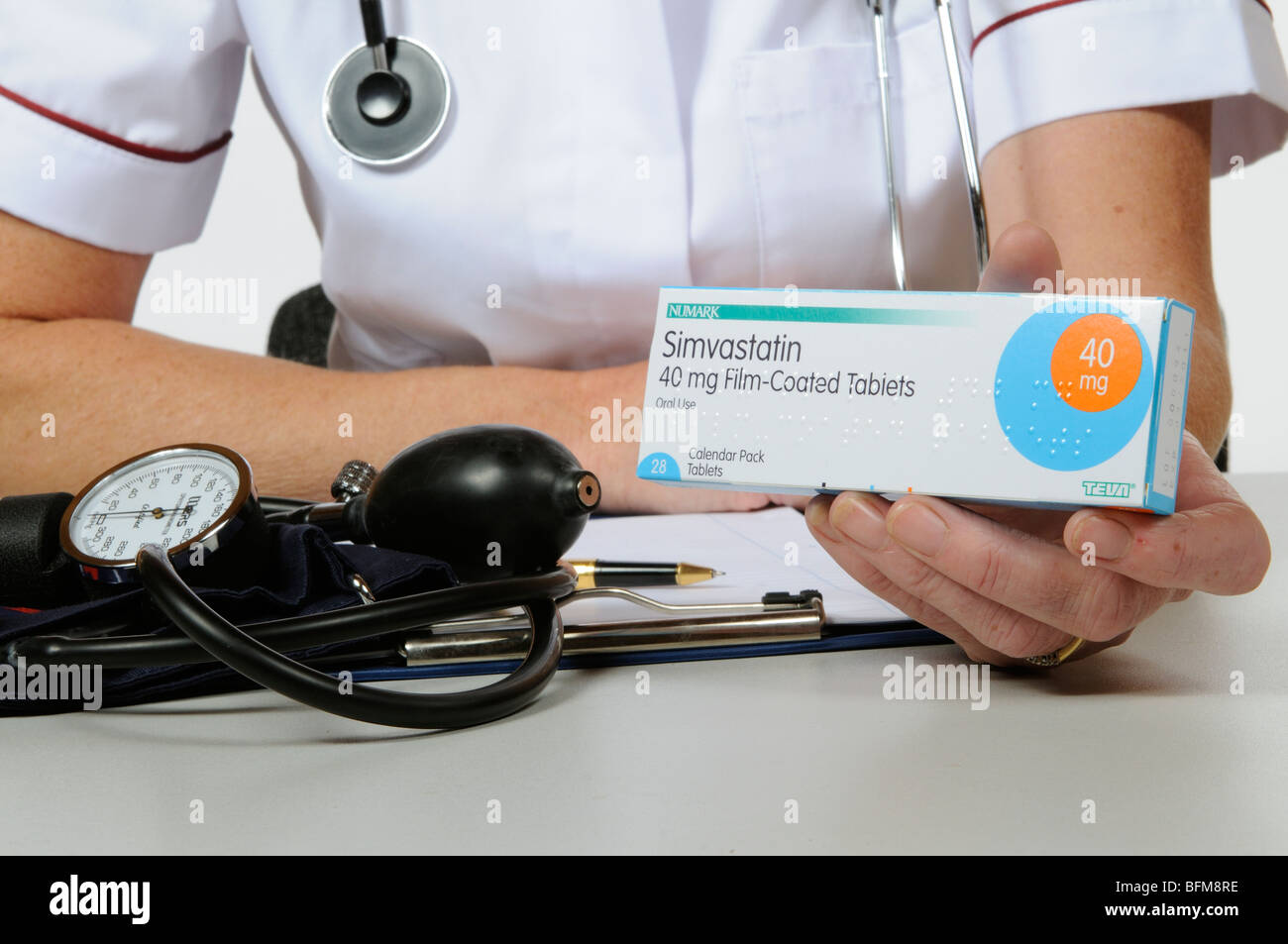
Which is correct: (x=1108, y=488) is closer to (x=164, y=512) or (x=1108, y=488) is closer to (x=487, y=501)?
(x=487, y=501)

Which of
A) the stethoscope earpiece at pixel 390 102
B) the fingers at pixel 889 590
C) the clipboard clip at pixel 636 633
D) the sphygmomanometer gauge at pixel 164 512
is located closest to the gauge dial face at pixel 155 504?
the sphygmomanometer gauge at pixel 164 512

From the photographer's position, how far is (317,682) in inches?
13.7

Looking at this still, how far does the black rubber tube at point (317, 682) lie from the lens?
1.14 feet

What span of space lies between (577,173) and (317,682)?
0.51m

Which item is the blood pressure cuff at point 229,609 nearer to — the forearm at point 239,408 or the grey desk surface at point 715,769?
the grey desk surface at point 715,769

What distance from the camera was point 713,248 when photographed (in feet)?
2.66

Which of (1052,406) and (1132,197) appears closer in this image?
(1052,406)

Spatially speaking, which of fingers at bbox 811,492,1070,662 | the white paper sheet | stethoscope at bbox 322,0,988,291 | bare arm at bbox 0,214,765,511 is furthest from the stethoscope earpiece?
fingers at bbox 811,492,1070,662

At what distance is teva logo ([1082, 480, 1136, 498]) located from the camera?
1.12ft

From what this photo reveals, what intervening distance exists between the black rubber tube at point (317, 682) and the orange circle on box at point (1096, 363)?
20cm

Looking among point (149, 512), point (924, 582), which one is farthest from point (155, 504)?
point (924, 582)

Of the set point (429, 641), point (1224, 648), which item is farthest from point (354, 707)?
point (1224, 648)

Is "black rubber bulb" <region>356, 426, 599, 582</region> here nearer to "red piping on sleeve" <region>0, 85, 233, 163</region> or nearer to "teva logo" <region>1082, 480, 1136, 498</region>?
"teva logo" <region>1082, 480, 1136, 498</region>
